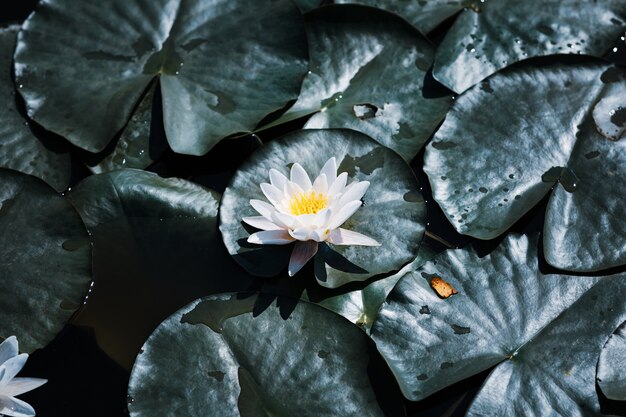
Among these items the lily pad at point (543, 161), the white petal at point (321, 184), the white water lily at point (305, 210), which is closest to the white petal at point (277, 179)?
the white water lily at point (305, 210)

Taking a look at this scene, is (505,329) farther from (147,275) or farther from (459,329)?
(147,275)

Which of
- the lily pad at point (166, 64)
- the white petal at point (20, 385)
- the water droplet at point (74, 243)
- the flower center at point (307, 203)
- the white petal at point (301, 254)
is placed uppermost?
the lily pad at point (166, 64)

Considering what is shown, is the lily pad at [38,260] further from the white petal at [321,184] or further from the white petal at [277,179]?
the white petal at [321,184]

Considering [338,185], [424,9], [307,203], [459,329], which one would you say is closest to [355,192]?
[338,185]

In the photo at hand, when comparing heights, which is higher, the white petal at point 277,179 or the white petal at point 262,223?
the white petal at point 277,179

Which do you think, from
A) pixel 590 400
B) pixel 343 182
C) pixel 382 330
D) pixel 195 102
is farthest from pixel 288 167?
pixel 590 400

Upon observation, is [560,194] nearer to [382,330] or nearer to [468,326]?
[468,326]
